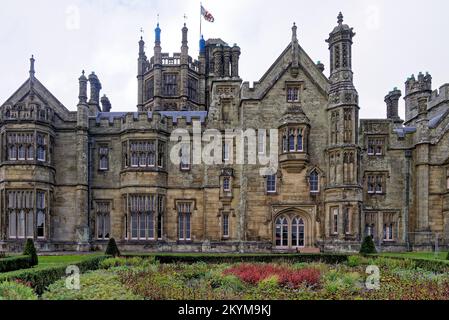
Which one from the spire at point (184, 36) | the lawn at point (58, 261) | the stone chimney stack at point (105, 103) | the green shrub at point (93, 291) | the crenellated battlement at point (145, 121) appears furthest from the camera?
the spire at point (184, 36)

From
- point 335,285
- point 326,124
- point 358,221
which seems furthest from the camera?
point 326,124

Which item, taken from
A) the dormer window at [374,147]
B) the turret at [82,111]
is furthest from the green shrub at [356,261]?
the turret at [82,111]

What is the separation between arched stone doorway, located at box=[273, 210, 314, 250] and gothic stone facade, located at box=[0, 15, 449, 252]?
0.24 feet

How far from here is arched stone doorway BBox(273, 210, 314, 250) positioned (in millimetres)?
29141

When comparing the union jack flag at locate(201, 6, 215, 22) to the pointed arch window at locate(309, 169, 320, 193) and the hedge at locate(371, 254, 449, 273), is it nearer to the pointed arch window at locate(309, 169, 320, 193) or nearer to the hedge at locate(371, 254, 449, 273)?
the pointed arch window at locate(309, 169, 320, 193)

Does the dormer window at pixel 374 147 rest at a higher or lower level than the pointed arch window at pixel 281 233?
higher

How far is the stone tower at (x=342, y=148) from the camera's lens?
27719 mm

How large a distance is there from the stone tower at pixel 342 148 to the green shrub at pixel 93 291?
18.3m

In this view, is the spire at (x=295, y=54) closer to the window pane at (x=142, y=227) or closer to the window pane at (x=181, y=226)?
the window pane at (x=181, y=226)

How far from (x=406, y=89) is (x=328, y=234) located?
19.5m

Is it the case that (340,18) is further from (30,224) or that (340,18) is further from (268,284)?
(30,224)

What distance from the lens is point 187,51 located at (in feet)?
160

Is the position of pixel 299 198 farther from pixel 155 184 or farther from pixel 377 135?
pixel 155 184
